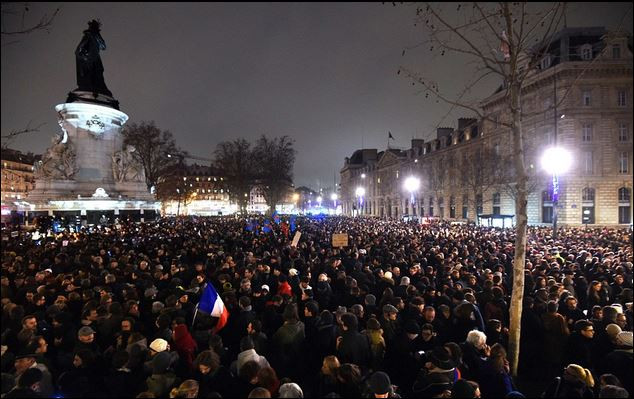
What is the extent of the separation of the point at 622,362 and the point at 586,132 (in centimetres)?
4656

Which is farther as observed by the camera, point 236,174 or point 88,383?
point 236,174

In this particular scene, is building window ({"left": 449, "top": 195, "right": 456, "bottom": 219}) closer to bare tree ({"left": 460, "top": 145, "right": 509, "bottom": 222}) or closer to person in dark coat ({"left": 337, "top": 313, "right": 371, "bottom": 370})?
bare tree ({"left": 460, "top": 145, "right": 509, "bottom": 222})

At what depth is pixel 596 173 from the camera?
4197cm

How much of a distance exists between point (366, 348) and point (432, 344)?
124 centimetres

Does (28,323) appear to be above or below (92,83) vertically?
below

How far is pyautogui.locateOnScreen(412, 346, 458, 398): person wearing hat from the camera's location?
14.3 ft

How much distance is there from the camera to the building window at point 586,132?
42.0 metres

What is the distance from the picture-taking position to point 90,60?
31.9 metres

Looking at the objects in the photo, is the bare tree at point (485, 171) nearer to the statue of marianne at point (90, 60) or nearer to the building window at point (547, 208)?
the building window at point (547, 208)

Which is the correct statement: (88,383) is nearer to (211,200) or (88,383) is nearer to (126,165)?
(126,165)

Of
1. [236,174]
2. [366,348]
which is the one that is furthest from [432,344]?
[236,174]

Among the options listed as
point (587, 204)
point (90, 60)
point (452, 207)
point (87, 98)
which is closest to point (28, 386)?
point (87, 98)

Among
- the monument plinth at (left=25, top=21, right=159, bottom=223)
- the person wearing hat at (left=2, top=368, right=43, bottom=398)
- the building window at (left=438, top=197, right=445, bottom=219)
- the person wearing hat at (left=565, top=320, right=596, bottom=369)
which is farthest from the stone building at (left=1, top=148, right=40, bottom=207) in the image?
the person wearing hat at (left=565, top=320, right=596, bottom=369)

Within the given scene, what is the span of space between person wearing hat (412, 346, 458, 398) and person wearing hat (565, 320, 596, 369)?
9.54 ft
